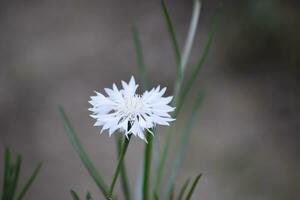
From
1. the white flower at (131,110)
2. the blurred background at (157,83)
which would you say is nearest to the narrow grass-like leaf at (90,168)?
the white flower at (131,110)

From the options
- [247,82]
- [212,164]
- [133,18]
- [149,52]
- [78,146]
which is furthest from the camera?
[133,18]

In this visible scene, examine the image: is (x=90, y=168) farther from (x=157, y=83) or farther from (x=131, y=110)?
(x=157, y=83)

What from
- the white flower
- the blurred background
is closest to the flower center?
the white flower

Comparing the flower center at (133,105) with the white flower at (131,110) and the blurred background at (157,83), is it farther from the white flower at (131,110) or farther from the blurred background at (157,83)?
the blurred background at (157,83)

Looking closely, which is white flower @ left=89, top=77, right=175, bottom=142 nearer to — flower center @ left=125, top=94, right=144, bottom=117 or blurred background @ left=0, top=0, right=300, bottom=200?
flower center @ left=125, top=94, right=144, bottom=117

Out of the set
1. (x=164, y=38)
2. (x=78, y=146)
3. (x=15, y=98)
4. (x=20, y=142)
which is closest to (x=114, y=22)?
(x=164, y=38)

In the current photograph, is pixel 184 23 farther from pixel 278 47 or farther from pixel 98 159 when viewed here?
pixel 98 159
